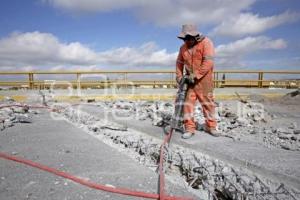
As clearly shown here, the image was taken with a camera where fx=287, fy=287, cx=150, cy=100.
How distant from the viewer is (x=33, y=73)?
581 inches

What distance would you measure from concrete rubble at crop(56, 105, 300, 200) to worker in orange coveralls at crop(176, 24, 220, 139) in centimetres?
72

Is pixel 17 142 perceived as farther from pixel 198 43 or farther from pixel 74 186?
pixel 198 43

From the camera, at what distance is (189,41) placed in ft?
15.9

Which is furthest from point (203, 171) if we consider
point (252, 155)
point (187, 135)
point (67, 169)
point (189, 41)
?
point (189, 41)

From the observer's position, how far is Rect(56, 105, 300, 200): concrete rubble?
279 cm

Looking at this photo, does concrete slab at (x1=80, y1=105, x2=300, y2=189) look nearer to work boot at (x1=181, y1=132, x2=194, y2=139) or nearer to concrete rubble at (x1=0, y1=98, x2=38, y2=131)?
work boot at (x1=181, y1=132, x2=194, y2=139)

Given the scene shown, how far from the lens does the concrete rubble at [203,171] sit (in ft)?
9.16

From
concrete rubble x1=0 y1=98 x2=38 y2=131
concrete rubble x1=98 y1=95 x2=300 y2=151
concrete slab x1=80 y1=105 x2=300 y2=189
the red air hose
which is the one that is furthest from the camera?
concrete rubble x1=0 y1=98 x2=38 y2=131

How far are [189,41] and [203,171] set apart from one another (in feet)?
7.57

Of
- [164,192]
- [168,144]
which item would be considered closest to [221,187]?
[164,192]

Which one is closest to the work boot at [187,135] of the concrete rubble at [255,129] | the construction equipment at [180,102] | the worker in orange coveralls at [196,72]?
the worker in orange coveralls at [196,72]

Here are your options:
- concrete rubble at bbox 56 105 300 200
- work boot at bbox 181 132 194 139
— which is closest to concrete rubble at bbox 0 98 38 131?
concrete rubble at bbox 56 105 300 200

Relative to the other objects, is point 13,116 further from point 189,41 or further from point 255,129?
point 255,129

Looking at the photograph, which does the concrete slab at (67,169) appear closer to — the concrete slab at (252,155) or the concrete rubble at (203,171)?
the concrete rubble at (203,171)
